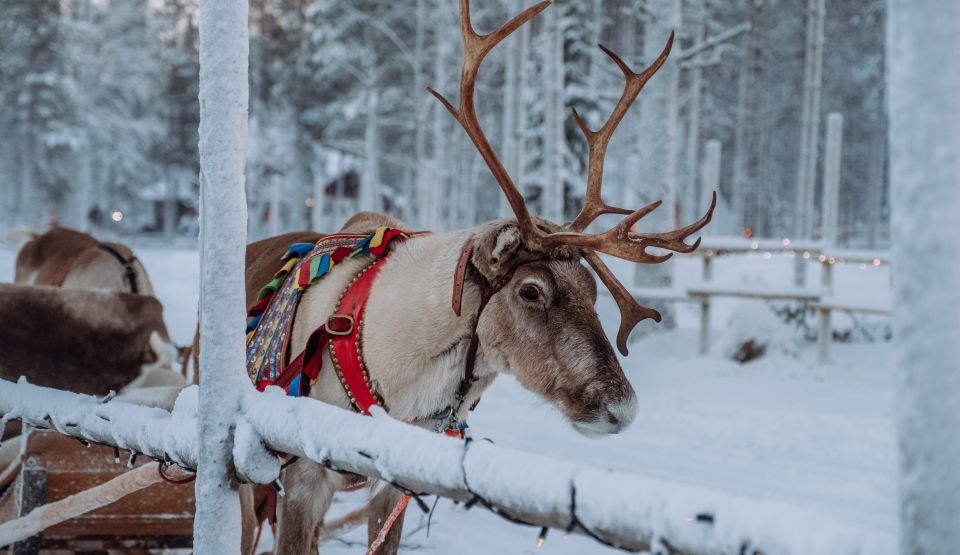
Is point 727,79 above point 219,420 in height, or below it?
above

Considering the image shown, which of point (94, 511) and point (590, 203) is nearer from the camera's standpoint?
point (590, 203)

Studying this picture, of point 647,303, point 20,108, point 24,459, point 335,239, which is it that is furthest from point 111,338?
point 20,108

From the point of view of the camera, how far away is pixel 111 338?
3.86m

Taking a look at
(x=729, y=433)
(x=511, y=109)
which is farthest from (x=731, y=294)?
(x=511, y=109)

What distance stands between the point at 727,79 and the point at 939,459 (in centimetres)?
3425

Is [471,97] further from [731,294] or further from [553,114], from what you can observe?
[731,294]

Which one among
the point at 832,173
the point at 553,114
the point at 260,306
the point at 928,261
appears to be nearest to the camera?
the point at 928,261

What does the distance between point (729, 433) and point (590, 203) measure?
4.45 meters

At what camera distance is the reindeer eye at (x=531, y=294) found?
249 cm

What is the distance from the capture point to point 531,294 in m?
2.49

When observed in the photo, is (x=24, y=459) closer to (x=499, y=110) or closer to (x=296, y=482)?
(x=296, y=482)

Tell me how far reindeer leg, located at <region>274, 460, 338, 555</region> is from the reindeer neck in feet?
1.10

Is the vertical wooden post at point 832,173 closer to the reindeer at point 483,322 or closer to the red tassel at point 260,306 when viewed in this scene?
the reindeer at point 483,322

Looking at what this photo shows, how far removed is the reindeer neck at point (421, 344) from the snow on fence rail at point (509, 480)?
706 millimetres
